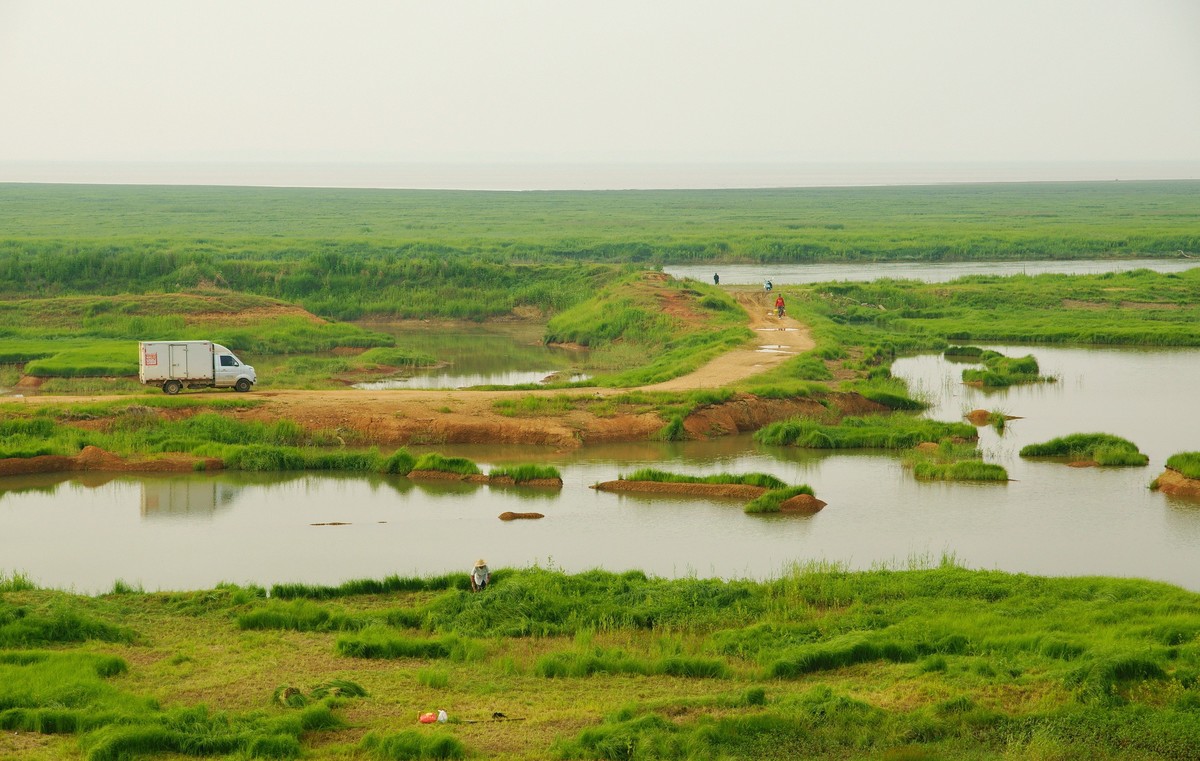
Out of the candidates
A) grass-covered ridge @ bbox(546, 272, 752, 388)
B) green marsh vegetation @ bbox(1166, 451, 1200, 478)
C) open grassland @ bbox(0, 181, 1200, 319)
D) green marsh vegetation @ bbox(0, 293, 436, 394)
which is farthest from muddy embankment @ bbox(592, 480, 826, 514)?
open grassland @ bbox(0, 181, 1200, 319)

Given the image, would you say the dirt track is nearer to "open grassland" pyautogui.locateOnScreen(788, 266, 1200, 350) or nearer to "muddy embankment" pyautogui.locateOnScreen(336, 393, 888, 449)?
"muddy embankment" pyautogui.locateOnScreen(336, 393, 888, 449)

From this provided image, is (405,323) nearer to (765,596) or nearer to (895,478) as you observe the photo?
(895,478)

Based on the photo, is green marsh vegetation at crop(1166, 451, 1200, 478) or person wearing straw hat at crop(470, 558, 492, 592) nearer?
person wearing straw hat at crop(470, 558, 492, 592)

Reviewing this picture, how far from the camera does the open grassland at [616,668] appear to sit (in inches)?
492

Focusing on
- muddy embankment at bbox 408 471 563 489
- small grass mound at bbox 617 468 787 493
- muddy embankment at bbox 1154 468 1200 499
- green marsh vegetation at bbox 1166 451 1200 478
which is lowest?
muddy embankment at bbox 408 471 563 489

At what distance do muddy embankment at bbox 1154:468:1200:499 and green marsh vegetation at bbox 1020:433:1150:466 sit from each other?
235 cm

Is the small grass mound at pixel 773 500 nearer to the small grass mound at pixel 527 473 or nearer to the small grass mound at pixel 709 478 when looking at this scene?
the small grass mound at pixel 709 478

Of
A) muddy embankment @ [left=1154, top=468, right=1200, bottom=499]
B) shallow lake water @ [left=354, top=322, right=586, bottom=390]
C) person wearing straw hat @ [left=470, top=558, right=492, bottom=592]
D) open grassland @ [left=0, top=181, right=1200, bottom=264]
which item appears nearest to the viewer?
person wearing straw hat @ [left=470, top=558, right=492, bottom=592]

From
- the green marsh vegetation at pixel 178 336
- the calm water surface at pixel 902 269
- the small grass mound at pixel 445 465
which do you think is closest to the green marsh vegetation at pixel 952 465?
the small grass mound at pixel 445 465

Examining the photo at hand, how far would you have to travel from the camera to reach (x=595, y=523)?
2447 cm

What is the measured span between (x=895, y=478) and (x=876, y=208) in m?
131

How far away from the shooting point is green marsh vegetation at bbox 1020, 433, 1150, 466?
1158 inches

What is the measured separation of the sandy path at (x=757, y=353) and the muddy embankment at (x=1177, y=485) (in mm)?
12783

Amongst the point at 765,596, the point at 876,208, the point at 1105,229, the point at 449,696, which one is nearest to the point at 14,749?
the point at 449,696
